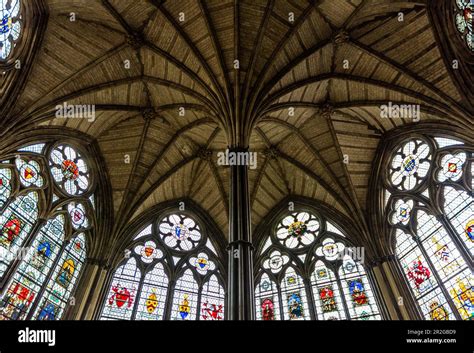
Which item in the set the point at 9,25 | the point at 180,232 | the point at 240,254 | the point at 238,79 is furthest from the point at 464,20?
the point at 9,25

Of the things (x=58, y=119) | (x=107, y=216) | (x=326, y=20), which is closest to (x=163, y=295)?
(x=107, y=216)

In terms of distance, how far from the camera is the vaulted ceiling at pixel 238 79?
16375mm

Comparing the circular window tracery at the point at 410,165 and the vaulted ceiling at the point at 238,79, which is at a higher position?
the vaulted ceiling at the point at 238,79

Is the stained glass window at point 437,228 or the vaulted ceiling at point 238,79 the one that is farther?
the vaulted ceiling at point 238,79

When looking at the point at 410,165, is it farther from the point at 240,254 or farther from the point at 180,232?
the point at 180,232

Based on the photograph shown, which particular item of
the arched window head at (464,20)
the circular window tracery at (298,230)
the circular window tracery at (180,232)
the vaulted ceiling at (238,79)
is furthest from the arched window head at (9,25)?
the arched window head at (464,20)

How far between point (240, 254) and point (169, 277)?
28.7ft

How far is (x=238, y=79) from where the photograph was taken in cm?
1689

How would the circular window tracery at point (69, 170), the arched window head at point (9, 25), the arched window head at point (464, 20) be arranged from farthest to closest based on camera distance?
the circular window tracery at point (69, 170)
the arched window head at point (464, 20)
the arched window head at point (9, 25)

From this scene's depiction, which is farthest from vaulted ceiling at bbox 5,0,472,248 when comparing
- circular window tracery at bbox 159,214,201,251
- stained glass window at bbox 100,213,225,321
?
stained glass window at bbox 100,213,225,321

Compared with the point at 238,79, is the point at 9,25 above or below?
above

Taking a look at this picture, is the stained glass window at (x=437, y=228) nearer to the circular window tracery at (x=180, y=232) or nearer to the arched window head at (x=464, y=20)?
the arched window head at (x=464, y=20)

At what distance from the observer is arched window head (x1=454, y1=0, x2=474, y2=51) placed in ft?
53.4

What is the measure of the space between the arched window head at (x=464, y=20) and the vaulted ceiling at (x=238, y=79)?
1015 mm
